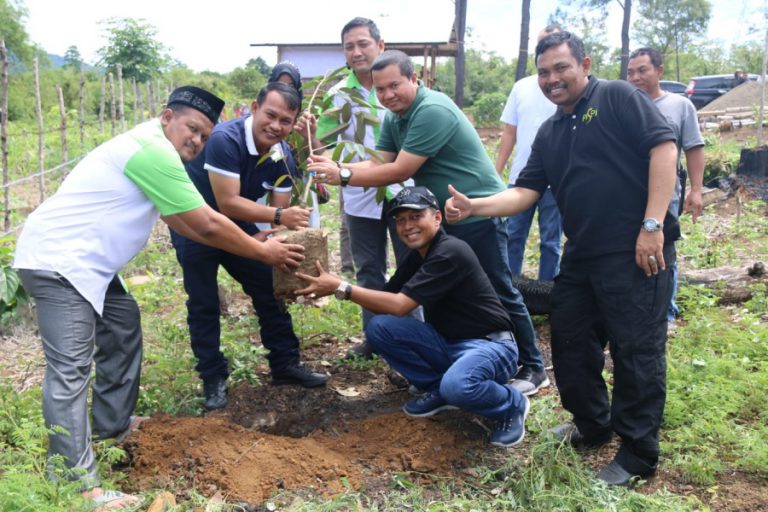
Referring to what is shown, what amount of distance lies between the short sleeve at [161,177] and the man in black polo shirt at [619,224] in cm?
164

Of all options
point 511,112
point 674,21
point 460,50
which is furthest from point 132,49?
point 674,21

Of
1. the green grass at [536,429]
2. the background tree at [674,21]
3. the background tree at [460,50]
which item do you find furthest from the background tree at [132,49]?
the background tree at [674,21]

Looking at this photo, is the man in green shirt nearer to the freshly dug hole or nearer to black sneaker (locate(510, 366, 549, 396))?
black sneaker (locate(510, 366, 549, 396))

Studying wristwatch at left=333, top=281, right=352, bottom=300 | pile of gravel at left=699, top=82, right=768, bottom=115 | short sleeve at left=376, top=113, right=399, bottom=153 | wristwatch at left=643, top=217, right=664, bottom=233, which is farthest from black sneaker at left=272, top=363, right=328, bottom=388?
pile of gravel at left=699, top=82, right=768, bottom=115

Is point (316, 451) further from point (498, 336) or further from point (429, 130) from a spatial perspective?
point (429, 130)

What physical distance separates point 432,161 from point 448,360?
1.07 m

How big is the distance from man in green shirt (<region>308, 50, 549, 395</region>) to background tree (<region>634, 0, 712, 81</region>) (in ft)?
156

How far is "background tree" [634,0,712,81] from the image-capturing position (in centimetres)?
4581

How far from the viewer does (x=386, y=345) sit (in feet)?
11.3

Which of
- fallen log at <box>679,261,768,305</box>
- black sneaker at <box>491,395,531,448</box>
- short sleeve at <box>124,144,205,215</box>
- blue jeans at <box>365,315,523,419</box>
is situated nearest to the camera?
short sleeve at <box>124,144,205,215</box>

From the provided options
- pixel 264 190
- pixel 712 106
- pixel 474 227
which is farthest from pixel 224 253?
pixel 712 106

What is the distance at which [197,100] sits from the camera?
3021 mm

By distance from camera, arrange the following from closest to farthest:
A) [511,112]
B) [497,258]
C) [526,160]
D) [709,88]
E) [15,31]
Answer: [497,258], [526,160], [511,112], [709,88], [15,31]

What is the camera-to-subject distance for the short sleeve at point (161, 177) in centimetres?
281
